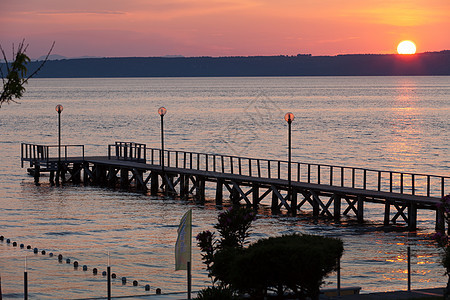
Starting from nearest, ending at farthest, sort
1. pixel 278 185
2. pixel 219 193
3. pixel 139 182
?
pixel 278 185 < pixel 219 193 < pixel 139 182

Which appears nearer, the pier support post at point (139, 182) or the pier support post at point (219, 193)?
the pier support post at point (219, 193)

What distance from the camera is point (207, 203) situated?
46938 millimetres

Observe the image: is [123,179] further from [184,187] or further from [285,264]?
[285,264]

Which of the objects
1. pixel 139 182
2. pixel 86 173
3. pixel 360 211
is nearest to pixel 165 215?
pixel 360 211

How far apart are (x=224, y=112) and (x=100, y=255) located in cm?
14861

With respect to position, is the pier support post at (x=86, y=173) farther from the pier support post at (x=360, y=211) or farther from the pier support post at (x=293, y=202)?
the pier support post at (x=360, y=211)

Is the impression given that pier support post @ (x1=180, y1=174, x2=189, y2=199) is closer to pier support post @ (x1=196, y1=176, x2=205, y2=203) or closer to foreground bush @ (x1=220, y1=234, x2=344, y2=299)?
pier support post @ (x1=196, y1=176, x2=205, y2=203)

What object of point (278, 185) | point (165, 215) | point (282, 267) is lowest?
point (165, 215)

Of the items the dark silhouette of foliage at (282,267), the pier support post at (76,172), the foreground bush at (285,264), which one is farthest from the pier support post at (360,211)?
the foreground bush at (285,264)

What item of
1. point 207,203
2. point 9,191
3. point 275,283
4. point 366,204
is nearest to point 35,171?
point 9,191

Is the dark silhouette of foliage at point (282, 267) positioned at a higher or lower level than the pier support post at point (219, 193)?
higher

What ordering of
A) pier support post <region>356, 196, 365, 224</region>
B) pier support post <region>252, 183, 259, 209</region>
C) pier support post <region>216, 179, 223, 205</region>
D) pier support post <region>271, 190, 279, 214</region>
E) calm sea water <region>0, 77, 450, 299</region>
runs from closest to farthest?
calm sea water <region>0, 77, 450, 299</region> < pier support post <region>356, 196, 365, 224</region> < pier support post <region>271, 190, 279, 214</region> < pier support post <region>252, 183, 259, 209</region> < pier support post <region>216, 179, 223, 205</region>

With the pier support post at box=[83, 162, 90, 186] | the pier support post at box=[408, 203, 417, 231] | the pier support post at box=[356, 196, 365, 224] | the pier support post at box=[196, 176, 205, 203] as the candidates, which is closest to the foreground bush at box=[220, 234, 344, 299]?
the pier support post at box=[408, 203, 417, 231]

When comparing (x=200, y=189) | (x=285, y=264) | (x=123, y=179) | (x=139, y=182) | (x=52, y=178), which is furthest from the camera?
(x=52, y=178)
